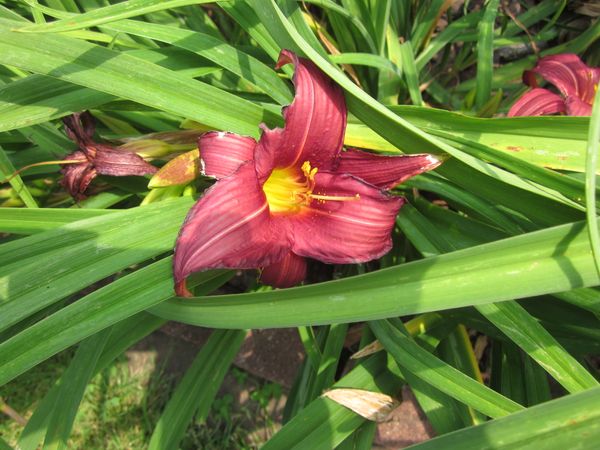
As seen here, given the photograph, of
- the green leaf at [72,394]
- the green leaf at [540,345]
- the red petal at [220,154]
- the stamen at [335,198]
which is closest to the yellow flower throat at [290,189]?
the stamen at [335,198]

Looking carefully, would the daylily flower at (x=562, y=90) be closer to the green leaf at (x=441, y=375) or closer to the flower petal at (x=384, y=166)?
the flower petal at (x=384, y=166)

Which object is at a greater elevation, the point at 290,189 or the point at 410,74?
the point at 410,74

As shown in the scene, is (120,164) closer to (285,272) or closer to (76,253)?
(76,253)

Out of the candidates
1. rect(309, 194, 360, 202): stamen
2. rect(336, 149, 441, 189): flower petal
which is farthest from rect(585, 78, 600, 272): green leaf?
rect(309, 194, 360, 202): stamen

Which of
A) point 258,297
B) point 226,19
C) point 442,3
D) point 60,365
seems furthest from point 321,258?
point 60,365

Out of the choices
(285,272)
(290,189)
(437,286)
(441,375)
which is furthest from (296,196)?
(441,375)

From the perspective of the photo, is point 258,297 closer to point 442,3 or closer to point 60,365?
point 442,3

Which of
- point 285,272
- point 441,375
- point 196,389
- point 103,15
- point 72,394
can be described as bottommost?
point 196,389
